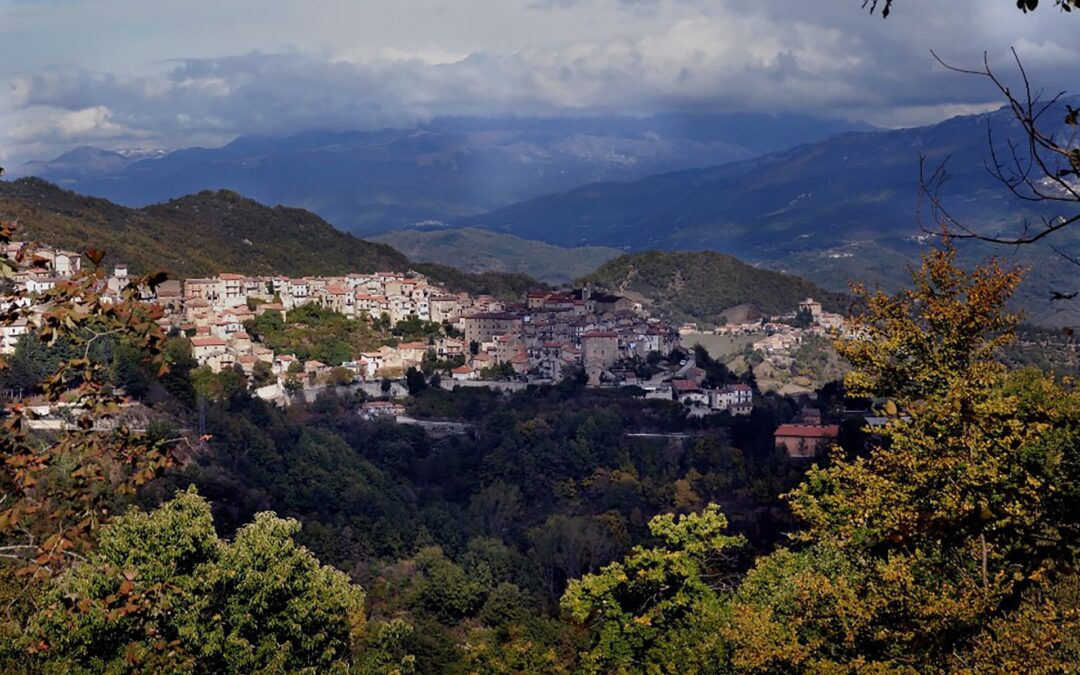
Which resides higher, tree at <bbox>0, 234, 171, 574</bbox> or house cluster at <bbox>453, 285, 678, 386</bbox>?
tree at <bbox>0, 234, 171, 574</bbox>

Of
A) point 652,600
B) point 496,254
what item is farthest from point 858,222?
point 652,600

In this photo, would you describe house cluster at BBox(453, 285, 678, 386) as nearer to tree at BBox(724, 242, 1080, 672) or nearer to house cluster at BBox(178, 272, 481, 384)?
house cluster at BBox(178, 272, 481, 384)

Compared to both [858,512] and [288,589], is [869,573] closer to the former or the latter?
[858,512]

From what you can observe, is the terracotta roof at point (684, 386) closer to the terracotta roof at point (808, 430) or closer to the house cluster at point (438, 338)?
the house cluster at point (438, 338)

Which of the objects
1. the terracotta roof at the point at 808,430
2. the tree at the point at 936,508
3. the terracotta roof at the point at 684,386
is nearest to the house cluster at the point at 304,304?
the terracotta roof at the point at 684,386

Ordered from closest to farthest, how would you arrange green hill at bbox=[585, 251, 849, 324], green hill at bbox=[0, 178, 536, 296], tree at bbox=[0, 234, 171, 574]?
1. tree at bbox=[0, 234, 171, 574]
2. green hill at bbox=[0, 178, 536, 296]
3. green hill at bbox=[585, 251, 849, 324]

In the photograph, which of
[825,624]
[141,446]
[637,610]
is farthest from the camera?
[637,610]

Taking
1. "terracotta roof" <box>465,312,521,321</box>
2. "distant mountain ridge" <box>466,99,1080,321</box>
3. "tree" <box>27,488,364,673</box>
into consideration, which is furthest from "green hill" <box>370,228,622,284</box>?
"tree" <box>27,488,364,673</box>

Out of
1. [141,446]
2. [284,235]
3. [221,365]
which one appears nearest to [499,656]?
[141,446]
